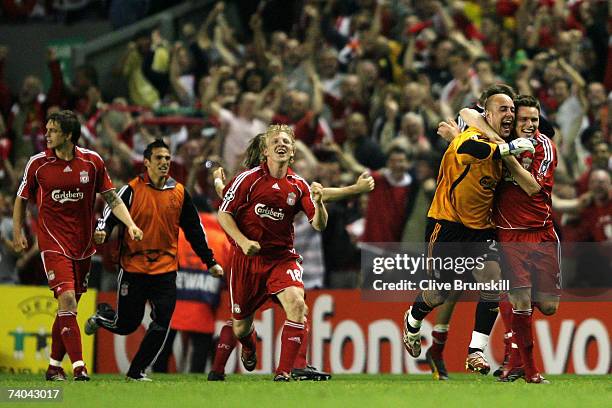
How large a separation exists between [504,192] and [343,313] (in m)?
4.60

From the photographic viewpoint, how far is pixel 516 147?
39.8ft

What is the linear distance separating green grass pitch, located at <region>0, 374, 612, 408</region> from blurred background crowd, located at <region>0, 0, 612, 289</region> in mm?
3279

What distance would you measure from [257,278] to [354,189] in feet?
4.05

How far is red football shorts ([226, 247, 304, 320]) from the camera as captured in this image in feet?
42.5

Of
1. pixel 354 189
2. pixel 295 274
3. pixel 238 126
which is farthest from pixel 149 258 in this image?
pixel 238 126

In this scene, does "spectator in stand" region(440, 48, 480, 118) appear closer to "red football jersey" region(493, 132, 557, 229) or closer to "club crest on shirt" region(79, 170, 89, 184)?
"red football jersey" region(493, 132, 557, 229)

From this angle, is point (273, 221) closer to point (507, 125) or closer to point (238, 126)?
point (507, 125)

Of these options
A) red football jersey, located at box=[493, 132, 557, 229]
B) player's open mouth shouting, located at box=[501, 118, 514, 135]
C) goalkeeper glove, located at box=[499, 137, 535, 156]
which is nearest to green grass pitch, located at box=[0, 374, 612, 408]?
red football jersey, located at box=[493, 132, 557, 229]

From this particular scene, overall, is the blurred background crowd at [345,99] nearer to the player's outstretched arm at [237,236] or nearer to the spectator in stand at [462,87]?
the spectator in stand at [462,87]

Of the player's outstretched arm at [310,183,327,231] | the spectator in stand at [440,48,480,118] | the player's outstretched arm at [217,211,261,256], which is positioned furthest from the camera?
the spectator in stand at [440,48,480,118]

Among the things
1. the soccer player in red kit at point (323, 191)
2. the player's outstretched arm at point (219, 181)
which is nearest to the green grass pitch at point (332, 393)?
the soccer player in red kit at point (323, 191)

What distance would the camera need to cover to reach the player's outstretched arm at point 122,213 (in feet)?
42.8

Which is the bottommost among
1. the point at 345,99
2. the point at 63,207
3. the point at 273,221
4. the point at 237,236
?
the point at 237,236

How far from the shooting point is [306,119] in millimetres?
19391
